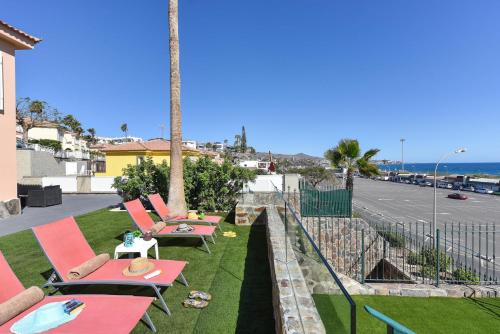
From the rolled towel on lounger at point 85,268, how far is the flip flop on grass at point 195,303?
1.33m

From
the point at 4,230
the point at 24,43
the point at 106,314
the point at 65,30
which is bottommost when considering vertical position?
the point at 4,230

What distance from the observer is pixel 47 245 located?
387 centimetres

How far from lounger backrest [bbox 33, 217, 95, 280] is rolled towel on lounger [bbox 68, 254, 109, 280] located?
0.12 m

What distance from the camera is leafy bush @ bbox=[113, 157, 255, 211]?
11.5 meters

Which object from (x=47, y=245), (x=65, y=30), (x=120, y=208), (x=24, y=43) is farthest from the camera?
(x=65, y=30)

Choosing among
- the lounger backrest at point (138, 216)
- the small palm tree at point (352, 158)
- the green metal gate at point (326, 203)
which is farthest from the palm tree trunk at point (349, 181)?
the lounger backrest at point (138, 216)

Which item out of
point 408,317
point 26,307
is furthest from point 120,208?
point 408,317

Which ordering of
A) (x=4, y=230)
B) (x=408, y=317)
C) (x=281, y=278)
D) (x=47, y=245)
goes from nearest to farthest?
(x=281, y=278), (x=47, y=245), (x=408, y=317), (x=4, y=230)

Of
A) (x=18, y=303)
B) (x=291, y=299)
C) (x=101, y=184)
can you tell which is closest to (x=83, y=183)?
(x=101, y=184)

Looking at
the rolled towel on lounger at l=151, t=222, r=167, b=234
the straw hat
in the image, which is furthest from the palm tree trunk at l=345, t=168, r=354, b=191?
the straw hat

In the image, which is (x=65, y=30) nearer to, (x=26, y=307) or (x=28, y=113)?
(x=26, y=307)

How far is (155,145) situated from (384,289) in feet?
64.0

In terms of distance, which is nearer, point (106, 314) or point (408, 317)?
point (106, 314)

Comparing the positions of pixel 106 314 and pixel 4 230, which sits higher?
pixel 106 314
